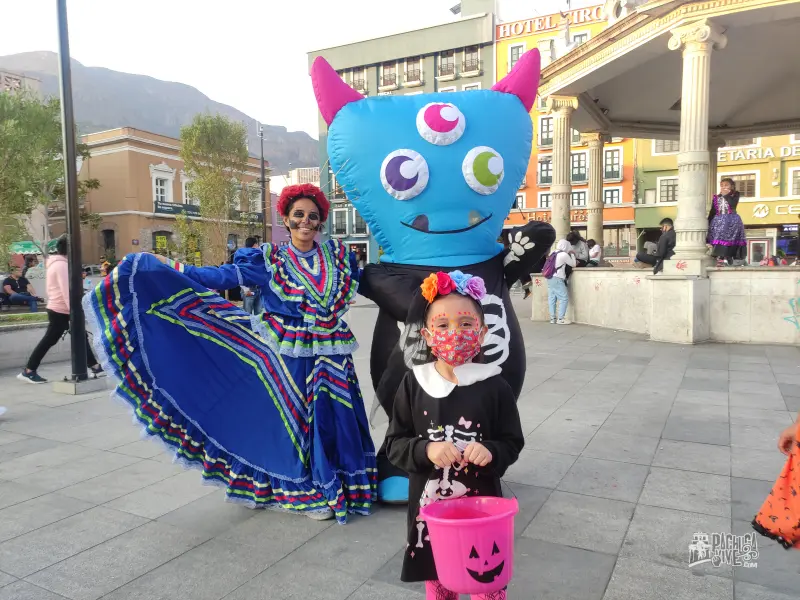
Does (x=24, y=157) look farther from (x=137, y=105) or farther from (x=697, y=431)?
(x=137, y=105)

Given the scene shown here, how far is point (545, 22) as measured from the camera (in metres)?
31.9

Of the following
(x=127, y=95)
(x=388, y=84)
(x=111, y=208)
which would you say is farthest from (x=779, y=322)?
(x=127, y=95)

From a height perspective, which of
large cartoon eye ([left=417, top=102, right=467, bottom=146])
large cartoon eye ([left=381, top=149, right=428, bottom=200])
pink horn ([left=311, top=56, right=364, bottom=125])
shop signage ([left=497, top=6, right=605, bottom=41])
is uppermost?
shop signage ([left=497, top=6, right=605, bottom=41])

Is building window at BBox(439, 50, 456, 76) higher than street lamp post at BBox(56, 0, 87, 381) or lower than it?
higher

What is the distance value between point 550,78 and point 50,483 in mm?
11323

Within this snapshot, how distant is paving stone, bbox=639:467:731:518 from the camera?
3.23 m

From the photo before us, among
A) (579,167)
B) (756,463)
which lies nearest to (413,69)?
(579,167)

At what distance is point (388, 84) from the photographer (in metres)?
36.2

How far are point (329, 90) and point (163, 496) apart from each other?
2.56m

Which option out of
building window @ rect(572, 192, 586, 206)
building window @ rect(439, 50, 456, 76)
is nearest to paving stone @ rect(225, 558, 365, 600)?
building window @ rect(572, 192, 586, 206)

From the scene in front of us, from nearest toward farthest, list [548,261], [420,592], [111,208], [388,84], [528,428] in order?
[420,592]
[528,428]
[548,261]
[111,208]
[388,84]

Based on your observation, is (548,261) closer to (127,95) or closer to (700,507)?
(700,507)

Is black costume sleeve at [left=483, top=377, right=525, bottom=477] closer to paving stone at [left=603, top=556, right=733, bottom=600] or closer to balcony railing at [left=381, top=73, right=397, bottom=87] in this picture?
paving stone at [left=603, top=556, right=733, bottom=600]

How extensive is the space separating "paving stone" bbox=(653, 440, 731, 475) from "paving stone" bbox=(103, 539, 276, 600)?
2.61 m
